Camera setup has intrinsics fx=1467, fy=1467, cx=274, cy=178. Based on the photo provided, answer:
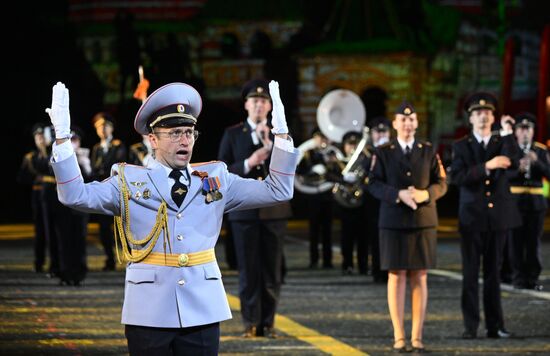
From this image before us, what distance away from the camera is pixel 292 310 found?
15.5 metres

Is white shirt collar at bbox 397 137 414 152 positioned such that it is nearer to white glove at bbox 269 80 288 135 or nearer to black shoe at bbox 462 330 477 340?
black shoe at bbox 462 330 477 340

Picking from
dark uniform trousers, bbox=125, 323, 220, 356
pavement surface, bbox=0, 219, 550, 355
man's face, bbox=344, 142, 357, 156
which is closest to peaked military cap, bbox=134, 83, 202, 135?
dark uniform trousers, bbox=125, 323, 220, 356

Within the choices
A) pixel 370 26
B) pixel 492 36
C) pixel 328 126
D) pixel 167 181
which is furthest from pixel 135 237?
pixel 492 36

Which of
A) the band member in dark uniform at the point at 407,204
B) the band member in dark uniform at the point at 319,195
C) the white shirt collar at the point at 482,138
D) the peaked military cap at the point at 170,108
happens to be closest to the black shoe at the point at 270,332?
the band member in dark uniform at the point at 407,204

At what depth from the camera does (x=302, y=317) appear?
14789 millimetres

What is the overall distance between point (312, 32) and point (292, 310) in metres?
41.0

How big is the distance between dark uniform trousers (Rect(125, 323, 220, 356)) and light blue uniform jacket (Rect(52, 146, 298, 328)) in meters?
0.05

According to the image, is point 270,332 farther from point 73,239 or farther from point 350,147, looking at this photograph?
point 350,147

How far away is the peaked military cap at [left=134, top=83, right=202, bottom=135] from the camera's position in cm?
742

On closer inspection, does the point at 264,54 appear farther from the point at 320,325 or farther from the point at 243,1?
the point at 320,325

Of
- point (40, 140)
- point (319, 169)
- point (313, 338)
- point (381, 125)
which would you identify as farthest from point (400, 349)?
point (319, 169)

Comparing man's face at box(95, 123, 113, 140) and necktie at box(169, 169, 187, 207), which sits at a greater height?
man's face at box(95, 123, 113, 140)

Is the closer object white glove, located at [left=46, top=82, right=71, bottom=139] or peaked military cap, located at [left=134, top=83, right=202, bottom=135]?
white glove, located at [left=46, top=82, right=71, bottom=139]

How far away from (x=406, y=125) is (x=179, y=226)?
5524mm
